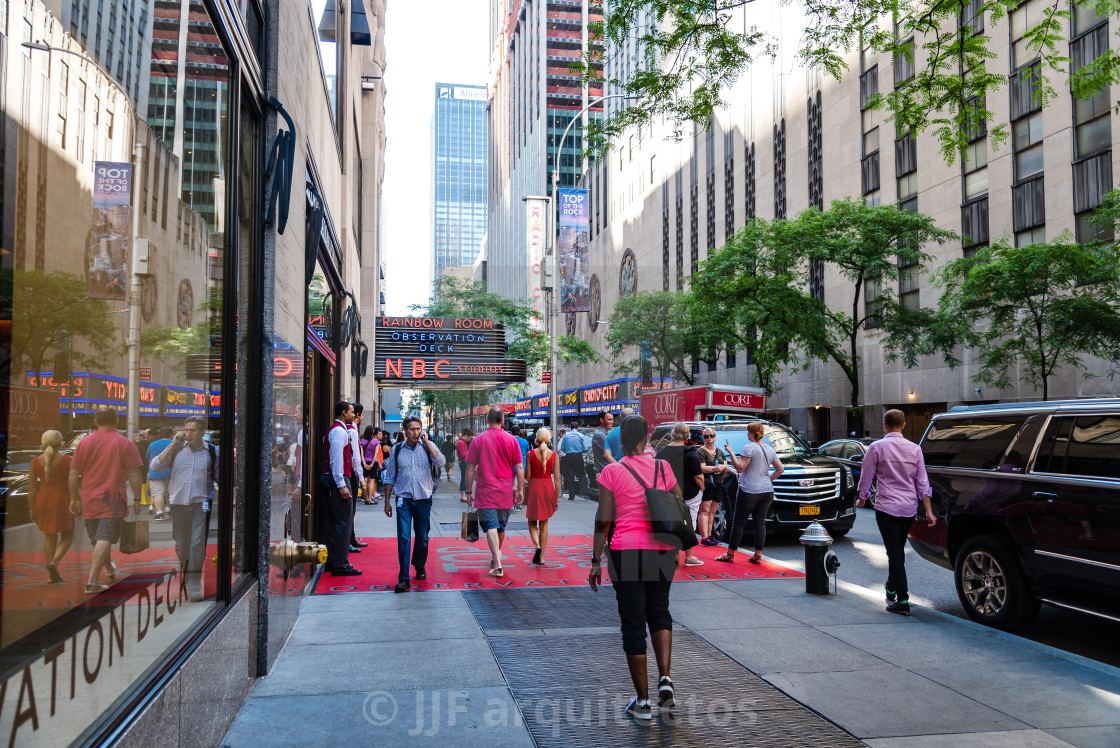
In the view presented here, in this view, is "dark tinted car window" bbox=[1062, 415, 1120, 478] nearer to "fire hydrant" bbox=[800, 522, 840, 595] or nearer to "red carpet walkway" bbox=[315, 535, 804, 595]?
"fire hydrant" bbox=[800, 522, 840, 595]

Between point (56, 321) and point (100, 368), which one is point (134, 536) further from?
point (56, 321)

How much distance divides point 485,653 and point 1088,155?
26.6 metres

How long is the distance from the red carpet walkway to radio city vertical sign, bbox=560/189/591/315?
15360mm

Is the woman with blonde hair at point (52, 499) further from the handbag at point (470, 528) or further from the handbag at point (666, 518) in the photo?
the handbag at point (470, 528)

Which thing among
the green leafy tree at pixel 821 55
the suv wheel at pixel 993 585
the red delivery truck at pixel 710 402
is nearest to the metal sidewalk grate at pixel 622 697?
the suv wheel at pixel 993 585

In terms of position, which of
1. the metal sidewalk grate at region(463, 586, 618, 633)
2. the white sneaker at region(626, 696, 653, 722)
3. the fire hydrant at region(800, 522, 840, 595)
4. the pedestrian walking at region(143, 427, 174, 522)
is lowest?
the metal sidewalk grate at region(463, 586, 618, 633)

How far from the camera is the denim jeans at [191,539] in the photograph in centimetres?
387

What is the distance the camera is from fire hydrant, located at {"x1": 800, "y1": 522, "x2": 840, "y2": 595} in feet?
Result: 28.2

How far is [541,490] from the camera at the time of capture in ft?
34.9

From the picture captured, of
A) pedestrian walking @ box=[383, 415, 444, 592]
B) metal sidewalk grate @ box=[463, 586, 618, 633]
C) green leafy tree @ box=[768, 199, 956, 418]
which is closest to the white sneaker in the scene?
metal sidewalk grate @ box=[463, 586, 618, 633]

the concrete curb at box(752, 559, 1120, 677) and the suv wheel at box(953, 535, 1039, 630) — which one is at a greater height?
the suv wheel at box(953, 535, 1039, 630)

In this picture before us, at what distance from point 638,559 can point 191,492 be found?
8.21 ft

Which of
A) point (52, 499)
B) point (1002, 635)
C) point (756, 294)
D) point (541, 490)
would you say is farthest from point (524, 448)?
point (756, 294)

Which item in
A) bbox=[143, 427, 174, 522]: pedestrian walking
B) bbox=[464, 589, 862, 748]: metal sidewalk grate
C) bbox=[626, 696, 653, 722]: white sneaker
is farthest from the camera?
bbox=[626, 696, 653, 722]: white sneaker
